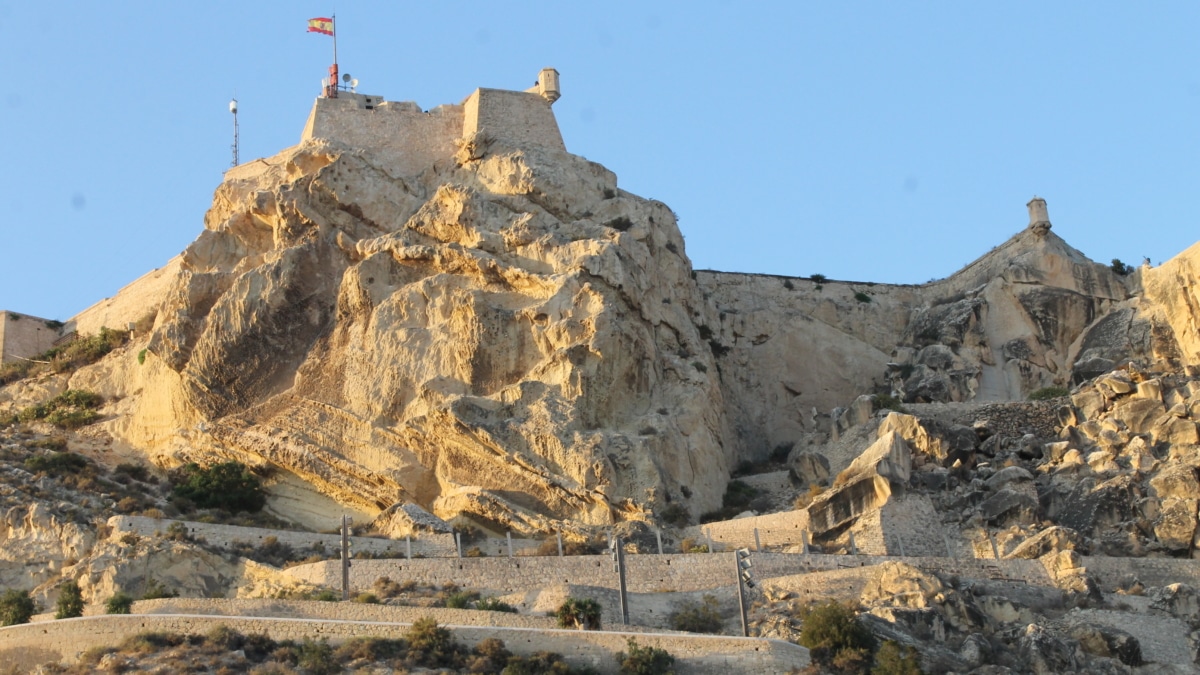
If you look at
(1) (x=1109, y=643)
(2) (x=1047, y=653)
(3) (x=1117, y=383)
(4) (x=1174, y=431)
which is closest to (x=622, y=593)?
(2) (x=1047, y=653)

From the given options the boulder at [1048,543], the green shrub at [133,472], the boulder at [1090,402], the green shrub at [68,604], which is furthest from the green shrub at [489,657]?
the boulder at [1090,402]

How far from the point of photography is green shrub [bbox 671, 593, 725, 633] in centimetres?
3572

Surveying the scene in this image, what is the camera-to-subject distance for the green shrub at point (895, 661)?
106 ft

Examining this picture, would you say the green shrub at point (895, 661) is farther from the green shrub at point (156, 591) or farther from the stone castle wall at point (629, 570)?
the green shrub at point (156, 591)

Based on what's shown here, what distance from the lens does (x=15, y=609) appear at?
3578 cm

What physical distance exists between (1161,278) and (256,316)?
2746 cm

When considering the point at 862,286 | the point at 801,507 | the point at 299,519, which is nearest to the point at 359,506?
the point at 299,519

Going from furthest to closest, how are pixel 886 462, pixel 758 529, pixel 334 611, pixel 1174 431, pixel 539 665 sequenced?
pixel 1174 431 < pixel 886 462 < pixel 758 529 < pixel 334 611 < pixel 539 665

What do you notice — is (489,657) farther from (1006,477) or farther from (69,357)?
(69,357)

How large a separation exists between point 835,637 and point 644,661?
3771mm

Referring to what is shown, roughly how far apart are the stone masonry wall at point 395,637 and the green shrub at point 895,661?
1371mm

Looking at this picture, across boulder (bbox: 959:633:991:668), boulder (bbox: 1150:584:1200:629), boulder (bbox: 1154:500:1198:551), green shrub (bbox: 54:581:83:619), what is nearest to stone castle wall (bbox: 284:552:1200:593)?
boulder (bbox: 1150:584:1200:629)

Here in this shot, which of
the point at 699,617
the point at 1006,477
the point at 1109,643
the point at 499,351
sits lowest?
the point at 1109,643

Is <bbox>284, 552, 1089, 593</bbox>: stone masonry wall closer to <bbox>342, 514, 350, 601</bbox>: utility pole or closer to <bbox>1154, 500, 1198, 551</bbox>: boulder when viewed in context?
<bbox>342, 514, 350, 601</bbox>: utility pole
